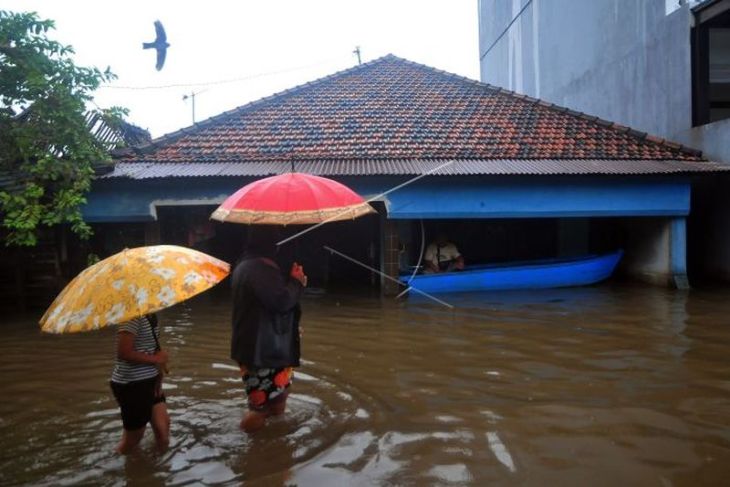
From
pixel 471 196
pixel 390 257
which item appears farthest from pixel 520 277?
pixel 390 257

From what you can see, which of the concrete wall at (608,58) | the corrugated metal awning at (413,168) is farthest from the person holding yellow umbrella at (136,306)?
the concrete wall at (608,58)

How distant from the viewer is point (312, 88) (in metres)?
15.0

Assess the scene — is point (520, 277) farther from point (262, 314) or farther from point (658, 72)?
point (262, 314)

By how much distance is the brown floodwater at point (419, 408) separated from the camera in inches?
136

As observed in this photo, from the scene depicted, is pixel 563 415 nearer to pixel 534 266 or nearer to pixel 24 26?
pixel 534 266

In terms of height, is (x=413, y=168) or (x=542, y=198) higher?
(x=413, y=168)

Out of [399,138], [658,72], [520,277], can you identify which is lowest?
[520,277]

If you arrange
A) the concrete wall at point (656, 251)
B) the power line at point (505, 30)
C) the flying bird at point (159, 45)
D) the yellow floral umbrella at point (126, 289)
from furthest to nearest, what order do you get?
the power line at point (505, 30) → the concrete wall at point (656, 251) → the flying bird at point (159, 45) → the yellow floral umbrella at point (126, 289)

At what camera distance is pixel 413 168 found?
1047 cm

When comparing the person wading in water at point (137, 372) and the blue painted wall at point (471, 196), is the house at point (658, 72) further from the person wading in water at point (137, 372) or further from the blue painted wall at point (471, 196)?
the person wading in water at point (137, 372)

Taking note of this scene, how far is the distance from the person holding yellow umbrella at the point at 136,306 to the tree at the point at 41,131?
6.03m

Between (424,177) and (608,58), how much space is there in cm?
804

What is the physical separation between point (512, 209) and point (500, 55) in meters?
15.3

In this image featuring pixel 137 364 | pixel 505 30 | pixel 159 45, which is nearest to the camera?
pixel 137 364
